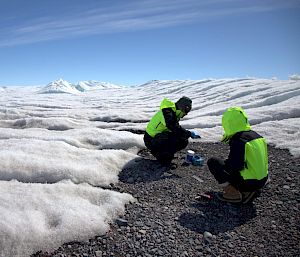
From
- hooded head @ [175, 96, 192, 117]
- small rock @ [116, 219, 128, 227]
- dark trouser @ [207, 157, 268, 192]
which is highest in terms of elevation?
hooded head @ [175, 96, 192, 117]

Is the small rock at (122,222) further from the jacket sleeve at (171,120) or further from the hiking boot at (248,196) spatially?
the jacket sleeve at (171,120)

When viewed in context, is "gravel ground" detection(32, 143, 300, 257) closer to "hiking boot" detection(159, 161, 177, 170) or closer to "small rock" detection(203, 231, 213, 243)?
"small rock" detection(203, 231, 213, 243)

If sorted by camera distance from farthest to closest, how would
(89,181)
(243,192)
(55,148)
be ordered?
(55,148)
(89,181)
(243,192)

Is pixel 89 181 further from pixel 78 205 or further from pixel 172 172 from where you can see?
pixel 172 172

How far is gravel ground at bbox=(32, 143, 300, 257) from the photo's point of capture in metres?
5.45

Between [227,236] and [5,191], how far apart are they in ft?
17.7

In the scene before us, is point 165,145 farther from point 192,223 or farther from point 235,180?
point 192,223

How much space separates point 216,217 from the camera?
669 cm

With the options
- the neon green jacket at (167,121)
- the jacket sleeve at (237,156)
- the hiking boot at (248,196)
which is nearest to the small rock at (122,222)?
the jacket sleeve at (237,156)

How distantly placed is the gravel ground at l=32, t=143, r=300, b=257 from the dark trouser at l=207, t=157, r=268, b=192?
0.54 m

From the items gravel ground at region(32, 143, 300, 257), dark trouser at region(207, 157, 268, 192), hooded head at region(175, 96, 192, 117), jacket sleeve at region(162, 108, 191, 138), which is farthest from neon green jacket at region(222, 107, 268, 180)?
jacket sleeve at region(162, 108, 191, 138)

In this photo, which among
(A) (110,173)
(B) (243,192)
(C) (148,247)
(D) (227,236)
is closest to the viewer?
(C) (148,247)

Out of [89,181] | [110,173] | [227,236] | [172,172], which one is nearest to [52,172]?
[89,181]

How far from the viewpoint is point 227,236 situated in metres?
5.90
